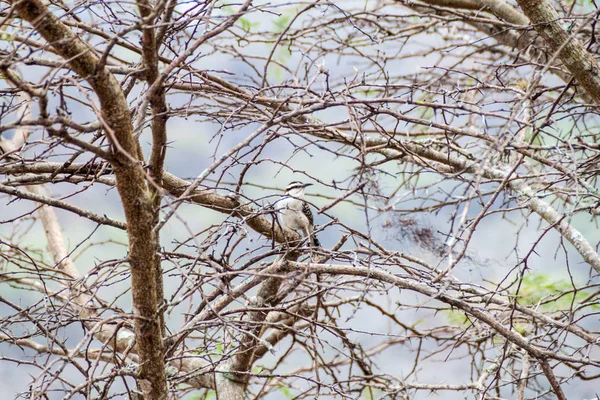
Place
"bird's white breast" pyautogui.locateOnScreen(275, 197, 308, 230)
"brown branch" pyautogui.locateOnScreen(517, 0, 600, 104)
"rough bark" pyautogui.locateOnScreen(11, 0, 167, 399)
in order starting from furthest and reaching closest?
"bird's white breast" pyautogui.locateOnScreen(275, 197, 308, 230), "brown branch" pyautogui.locateOnScreen(517, 0, 600, 104), "rough bark" pyautogui.locateOnScreen(11, 0, 167, 399)

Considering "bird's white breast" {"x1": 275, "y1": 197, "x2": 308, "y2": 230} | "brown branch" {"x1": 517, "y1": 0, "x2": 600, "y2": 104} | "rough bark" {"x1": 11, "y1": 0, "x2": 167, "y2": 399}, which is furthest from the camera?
"bird's white breast" {"x1": 275, "y1": 197, "x2": 308, "y2": 230}

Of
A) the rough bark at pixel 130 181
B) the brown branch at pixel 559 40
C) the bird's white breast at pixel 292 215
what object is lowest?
the rough bark at pixel 130 181

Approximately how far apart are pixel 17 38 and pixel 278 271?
1167 millimetres

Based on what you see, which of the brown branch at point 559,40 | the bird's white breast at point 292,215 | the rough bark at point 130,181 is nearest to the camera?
the rough bark at point 130,181

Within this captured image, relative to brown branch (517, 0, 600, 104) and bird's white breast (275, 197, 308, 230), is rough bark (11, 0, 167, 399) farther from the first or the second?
bird's white breast (275, 197, 308, 230)

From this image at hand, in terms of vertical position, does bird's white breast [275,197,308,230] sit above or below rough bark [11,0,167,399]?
above

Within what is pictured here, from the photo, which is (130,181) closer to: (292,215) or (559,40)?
(559,40)

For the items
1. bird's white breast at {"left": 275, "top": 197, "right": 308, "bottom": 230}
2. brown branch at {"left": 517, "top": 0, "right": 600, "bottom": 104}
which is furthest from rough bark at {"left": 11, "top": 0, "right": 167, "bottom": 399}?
bird's white breast at {"left": 275, "top": 197, "right": 308, "bottom": 230}

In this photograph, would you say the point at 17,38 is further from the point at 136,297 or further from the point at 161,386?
the point at 161,386

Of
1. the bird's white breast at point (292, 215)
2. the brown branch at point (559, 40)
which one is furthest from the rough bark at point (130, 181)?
the bird's white breast at point (292, 215)

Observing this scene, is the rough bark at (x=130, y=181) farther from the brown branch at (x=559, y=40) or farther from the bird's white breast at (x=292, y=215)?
the bird's white breast at (x=292, y=215)

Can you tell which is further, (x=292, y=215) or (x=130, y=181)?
(x=292, y=215)

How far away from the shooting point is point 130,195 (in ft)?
5.15

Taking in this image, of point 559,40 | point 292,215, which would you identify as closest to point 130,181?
point 559,40
